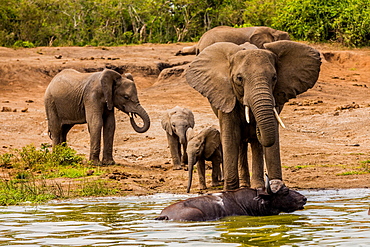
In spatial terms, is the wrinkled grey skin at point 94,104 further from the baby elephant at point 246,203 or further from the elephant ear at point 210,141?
the baby elephant at point 246,203

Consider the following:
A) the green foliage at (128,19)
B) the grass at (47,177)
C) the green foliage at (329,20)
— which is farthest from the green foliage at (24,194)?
the green foliage at (128,19)

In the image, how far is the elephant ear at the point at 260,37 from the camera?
1791cm

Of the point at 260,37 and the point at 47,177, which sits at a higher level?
the point at 260,37

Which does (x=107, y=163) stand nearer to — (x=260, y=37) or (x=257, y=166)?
(x=260, y=37)

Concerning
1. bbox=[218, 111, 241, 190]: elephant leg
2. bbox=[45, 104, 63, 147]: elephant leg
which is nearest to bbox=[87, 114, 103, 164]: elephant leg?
bbox=[45, 104, 63, 147]: elephant leg

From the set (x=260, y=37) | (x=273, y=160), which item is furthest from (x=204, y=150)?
(x=260, y=37)

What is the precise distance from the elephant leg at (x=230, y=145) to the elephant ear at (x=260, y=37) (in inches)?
318

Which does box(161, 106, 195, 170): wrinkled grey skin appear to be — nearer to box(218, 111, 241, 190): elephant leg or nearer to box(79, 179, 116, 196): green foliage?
box(79, 179, 116, 196): green foliage

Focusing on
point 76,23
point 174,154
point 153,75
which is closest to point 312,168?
point 174,154

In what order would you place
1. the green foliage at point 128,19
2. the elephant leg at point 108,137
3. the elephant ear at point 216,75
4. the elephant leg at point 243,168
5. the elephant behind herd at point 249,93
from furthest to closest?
1. the green foliage at point 128,19
2. the elephant leg at point 108,137
3. the elephant leg at point 243,168
4. the elephant ear at point 216,75
5. the elephant behind herd at point 249,93

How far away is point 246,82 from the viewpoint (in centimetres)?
913

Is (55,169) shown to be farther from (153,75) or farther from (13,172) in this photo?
(153,75)

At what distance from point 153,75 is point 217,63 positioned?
67.4ft

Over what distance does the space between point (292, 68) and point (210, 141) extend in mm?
2781
